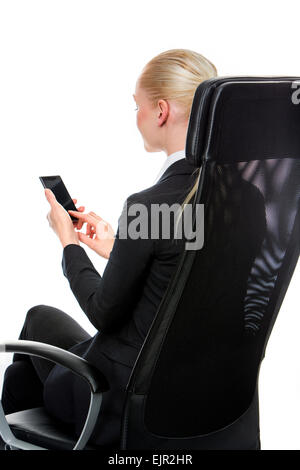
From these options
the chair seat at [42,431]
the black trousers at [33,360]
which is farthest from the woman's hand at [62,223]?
the chair seat at [42,431]

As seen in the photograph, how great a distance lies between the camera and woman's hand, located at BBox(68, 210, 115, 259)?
217 cm

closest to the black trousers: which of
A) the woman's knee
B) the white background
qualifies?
the woman's knee

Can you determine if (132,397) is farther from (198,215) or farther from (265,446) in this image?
(265,446)

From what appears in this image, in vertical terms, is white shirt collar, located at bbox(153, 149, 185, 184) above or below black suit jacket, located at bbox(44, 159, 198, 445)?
above

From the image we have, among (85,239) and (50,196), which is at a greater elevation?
(50,196)

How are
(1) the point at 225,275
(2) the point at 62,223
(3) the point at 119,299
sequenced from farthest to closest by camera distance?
(2) the point at 62,223
(3) the point at 119,299
(1) the point at 225,275

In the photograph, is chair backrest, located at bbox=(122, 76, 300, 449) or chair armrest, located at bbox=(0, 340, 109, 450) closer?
chair backrest, located at bbox=(122, 76, 300, 449)

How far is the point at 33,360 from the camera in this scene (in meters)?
2.14

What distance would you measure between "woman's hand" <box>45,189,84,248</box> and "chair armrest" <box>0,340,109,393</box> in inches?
12.4

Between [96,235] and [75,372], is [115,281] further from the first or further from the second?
[96,235]

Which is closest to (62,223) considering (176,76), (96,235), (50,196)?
→ (50,196)

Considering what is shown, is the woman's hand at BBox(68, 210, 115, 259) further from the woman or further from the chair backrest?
the chair backrest

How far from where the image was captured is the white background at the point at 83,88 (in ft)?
13.4

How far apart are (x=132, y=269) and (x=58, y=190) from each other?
546 mm
